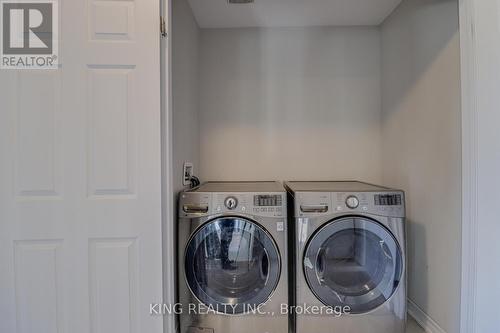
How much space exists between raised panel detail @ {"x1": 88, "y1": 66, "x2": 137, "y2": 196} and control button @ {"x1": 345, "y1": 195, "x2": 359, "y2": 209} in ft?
3.97

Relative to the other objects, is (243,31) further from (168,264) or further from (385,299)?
(385,299)

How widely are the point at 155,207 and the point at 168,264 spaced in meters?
0.31

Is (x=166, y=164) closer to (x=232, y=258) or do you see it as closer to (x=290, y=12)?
(x=232, y=258)

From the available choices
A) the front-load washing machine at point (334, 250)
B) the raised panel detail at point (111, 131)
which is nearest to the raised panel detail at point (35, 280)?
the raised panel detail at point (111, 131)

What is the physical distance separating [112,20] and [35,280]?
1.34m

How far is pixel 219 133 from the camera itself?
2.62m

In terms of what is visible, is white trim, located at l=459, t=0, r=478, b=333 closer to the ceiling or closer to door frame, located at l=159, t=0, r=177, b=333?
the ceiling

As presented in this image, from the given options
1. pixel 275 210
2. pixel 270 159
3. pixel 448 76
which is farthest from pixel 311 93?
pixel 275 210

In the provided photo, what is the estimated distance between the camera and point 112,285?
144 centimetres

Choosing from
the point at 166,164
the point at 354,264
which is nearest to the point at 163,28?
the point at 166,164

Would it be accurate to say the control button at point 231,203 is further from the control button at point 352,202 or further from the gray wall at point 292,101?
the gray wall at point 292,101

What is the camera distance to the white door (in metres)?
1.41

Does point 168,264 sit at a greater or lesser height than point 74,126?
lesser

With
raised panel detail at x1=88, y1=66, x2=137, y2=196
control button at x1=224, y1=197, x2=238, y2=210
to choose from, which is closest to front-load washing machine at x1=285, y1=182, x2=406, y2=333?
control button at x1=224, y1=197, x2=238, y2=210
